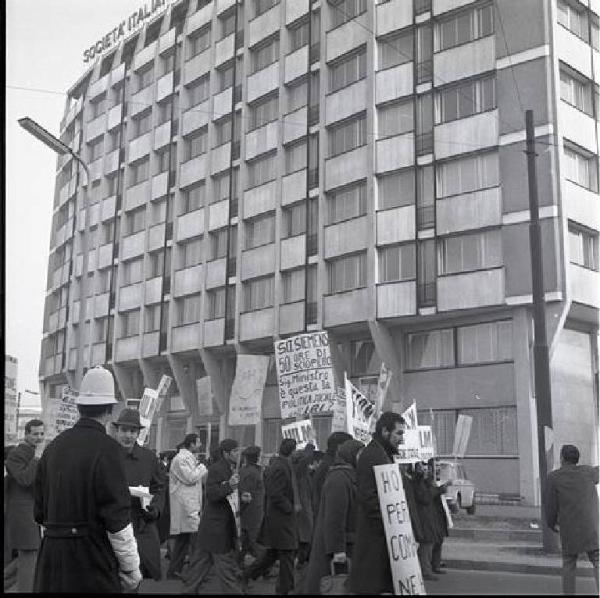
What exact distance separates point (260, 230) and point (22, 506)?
12934 mm

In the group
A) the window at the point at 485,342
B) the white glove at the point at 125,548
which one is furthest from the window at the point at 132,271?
the white glove at the point at 125,548

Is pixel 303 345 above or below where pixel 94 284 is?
below

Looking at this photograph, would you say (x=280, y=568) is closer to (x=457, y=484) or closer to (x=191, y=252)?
(x=457, y=484)

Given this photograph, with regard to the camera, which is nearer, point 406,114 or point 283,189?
point 406,114

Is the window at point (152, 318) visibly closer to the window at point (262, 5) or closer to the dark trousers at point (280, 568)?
the window at point (262, 5)

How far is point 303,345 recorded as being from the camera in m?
12.1

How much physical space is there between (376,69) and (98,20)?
831cm

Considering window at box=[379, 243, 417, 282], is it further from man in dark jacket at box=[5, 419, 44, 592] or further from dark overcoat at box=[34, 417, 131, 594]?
dark overcoat at box=[34, 417, 131, 594]

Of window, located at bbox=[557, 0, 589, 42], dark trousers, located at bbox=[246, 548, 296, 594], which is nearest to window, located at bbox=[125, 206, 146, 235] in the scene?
window, located at bbox=[557, 0, 589, 42]

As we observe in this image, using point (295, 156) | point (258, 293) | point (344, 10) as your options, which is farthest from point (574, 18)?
point (258, 293)

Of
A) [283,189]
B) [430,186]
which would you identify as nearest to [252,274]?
[283,189]

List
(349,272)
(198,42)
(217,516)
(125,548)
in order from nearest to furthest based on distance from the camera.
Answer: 1. (125,548)
2. (217,516)
3. (349,272)
4. (198,42)

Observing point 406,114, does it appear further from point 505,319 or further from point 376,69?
point 505,319

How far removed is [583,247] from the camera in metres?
9.76
